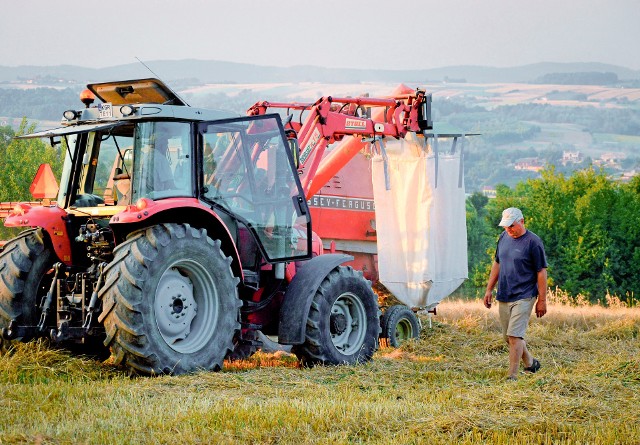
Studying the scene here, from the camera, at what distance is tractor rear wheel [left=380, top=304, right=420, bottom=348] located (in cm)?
1404

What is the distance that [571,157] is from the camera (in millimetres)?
125375

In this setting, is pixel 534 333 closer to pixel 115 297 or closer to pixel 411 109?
pixel 411 109

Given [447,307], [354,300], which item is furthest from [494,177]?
[354,300]

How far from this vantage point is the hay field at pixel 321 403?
21.9 feet

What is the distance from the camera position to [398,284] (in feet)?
48.2

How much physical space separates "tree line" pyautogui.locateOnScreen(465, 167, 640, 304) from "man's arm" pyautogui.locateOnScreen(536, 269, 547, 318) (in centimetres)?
3860

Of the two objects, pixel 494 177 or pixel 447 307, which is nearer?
pixel 447 307

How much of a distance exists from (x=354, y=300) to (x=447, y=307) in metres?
8.70

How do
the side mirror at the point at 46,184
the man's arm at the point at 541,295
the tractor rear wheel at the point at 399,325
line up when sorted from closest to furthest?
the man's arm at the point at 541,295 < the side mirror at the point at 46,184 < the tractor rear wheel at the point at 399,325

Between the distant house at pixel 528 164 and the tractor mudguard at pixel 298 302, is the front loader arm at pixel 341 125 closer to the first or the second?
the tractor mudguard at pixel 298 302

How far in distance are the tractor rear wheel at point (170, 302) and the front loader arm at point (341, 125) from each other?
385cm

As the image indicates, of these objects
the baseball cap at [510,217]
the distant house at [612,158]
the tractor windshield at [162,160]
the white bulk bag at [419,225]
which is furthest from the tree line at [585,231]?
the distant house at [612,158]

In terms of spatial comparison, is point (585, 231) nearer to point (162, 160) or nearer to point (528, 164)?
point (162, 160)

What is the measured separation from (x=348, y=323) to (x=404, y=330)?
348cm
